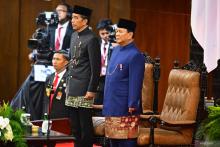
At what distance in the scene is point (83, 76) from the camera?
5.43m

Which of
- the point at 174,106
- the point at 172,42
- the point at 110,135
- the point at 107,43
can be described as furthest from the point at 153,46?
the point at 110,135

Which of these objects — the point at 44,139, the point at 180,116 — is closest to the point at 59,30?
the point at 180,116

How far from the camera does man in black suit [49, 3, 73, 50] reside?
7543mm

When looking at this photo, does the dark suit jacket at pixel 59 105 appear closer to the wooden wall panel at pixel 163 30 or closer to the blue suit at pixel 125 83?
the blue suit at pixel 125 83

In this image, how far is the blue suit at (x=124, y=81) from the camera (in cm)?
→ 473

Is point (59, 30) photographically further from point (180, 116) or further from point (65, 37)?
point (180, 116)

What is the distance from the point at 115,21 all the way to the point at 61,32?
1644 mm

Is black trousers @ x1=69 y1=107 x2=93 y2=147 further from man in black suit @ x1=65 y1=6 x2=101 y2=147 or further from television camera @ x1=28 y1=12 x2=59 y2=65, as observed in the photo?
television camera @ x1=28 y1=12 x2=59 y2=65

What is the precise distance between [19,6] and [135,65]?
4543 mm

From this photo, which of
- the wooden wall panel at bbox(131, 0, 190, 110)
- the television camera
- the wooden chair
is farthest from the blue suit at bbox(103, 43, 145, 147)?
the wooden wall panel at bbox(131, 0, 190, 110)

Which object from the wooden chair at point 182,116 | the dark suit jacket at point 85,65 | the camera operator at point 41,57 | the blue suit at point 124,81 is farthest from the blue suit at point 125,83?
the camera operator at point 41,57

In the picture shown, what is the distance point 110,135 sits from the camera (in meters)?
4.89

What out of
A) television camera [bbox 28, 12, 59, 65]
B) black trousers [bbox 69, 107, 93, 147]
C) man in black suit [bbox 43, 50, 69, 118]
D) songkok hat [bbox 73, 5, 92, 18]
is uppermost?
songkok hat [bbox 73, 5, 92, 18]

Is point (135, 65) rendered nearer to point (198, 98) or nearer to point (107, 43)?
point (198, 98)
